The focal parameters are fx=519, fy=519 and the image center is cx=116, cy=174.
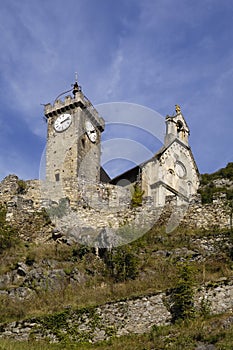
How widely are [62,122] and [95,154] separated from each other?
3107mm

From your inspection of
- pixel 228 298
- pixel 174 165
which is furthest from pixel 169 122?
pixel 228 298

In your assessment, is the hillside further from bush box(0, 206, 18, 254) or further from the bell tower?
the bell tower

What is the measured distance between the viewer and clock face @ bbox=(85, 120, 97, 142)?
3534 cm

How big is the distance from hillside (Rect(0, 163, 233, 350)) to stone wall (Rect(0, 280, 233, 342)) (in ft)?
0.10

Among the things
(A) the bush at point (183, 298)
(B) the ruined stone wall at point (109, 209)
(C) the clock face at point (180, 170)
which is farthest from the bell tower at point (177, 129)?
(A) the bush at point (183, 298)

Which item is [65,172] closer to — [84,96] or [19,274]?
[84,96]

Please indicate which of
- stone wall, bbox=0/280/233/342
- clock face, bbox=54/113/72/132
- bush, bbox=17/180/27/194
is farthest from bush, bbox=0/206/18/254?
clock face, bbox=54/113/72/132

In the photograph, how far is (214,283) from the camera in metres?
15.8

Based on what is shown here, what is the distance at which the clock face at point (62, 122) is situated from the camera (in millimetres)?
34812

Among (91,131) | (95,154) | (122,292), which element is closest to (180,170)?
(95,154)

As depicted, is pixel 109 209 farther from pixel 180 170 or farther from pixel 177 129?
pixel 177 129

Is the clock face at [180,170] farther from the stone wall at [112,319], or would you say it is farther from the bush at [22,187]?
the stone wall at [112,319]

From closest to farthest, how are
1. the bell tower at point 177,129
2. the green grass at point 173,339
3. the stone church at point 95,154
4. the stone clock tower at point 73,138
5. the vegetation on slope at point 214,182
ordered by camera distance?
1. the green grass at point 173,339
2. the stone church at point 95,154
3. the stone clock tower at point 73,138
4. the bell tower at point 177,129
5. the vegetation on slope at point 214,182

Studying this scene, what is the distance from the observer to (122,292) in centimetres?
1702
